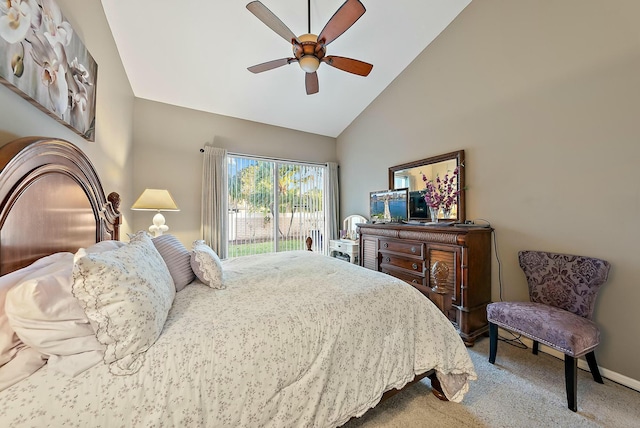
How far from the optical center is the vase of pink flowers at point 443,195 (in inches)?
112

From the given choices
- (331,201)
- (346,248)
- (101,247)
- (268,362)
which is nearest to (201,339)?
(268,362)

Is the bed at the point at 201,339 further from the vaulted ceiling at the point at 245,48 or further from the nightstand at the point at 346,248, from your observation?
the nightstand at the point at 346,248

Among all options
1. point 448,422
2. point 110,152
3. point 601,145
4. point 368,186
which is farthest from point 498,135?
point 110,152

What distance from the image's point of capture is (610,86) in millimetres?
1850

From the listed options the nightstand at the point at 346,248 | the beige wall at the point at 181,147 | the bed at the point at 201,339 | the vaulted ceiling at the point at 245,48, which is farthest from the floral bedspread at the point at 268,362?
the vaulted ceiling at the point at 245,48

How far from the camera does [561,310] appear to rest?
6.18 feet

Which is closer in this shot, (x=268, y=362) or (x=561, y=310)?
(x=268, y=362)

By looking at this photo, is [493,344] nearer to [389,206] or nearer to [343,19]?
[389,206]

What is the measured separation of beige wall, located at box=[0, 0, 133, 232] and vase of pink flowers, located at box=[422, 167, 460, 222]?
10.8 ft

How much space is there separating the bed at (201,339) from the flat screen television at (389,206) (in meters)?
1.87

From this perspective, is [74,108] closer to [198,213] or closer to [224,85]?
[224,85]

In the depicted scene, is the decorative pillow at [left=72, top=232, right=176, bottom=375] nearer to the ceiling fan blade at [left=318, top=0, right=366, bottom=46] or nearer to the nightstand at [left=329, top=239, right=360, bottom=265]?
the ceiling fan blade at [left=318, top=0, right=366, bottom=46]

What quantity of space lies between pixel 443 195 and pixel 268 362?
2694 mm

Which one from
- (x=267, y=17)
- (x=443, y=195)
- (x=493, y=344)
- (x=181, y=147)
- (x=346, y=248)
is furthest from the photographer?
(x=346, y=248)
